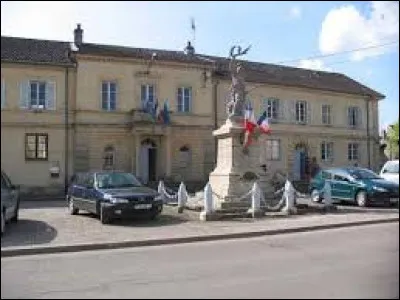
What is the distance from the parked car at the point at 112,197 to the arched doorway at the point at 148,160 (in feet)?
55.8

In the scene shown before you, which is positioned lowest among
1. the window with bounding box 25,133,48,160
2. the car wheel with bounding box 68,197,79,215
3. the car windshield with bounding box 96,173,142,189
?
the car wheel with bounding box 68,197,79,215

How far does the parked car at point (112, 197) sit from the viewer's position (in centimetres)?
1625

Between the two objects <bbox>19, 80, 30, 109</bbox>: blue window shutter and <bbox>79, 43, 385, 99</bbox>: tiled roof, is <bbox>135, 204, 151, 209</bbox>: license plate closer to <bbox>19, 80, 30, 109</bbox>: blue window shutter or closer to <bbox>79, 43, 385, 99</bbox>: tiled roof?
<bbox>19, 80, 30, 109</bbox>: blue window shutter

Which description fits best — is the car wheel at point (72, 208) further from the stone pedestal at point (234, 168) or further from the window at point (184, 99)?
the window at point (184, 99)

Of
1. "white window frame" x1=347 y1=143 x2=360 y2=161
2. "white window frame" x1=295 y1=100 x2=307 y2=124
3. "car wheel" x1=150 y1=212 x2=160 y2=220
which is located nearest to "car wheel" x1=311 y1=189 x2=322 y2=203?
"car wheel" x1=150 y1=212 x2=160 y2=220

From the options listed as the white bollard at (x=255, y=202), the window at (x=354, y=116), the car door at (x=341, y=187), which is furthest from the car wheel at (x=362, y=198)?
the window at (x=354, y=116)

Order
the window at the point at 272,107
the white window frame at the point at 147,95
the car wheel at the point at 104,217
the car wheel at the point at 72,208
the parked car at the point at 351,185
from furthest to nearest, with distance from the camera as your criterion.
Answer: the window at the point at 272,107 < the white window frame at the point at 147,95 < the parked car at the point at 351,185 < the car wheel at the point at 72,208 < the car wheel at the point at 104,217

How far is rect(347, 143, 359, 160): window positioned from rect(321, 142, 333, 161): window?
6.47ft

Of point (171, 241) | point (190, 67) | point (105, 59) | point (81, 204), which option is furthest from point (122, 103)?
point (171, 241)

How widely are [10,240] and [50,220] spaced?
360 inches

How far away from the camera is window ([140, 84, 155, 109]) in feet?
118

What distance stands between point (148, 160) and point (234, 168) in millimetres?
17286

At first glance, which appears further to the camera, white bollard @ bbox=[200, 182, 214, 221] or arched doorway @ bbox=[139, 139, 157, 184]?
arched doorway @ bbox=[139, 139, 157, 184]

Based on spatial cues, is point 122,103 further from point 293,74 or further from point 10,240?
point 10,240
